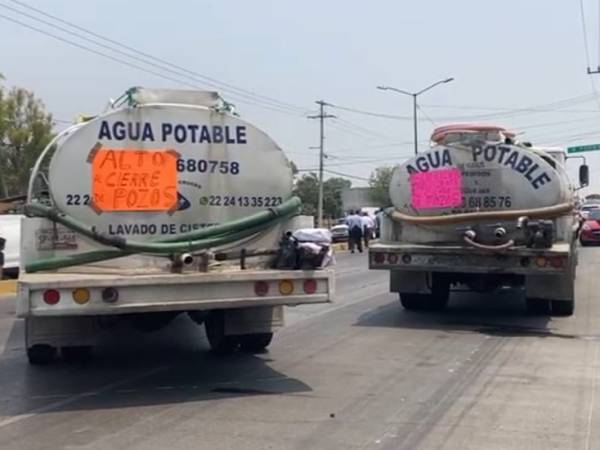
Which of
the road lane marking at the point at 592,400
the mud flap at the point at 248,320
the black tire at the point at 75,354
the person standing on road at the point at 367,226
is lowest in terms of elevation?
the road lane marking at the point at 592,400

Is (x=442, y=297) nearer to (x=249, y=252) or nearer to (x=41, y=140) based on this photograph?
(x=249, y=252)

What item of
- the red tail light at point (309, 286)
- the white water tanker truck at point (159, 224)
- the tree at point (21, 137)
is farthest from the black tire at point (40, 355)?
the tree at point (21, 137)

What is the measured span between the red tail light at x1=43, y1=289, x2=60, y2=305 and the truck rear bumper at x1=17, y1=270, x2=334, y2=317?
2 cm

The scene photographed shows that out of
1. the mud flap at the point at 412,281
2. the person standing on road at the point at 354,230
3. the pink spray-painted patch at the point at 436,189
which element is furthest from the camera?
the person standing on road at the point at 354,230

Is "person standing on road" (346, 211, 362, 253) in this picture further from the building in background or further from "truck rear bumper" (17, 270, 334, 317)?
the building in background

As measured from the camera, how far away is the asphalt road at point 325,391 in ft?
20.3

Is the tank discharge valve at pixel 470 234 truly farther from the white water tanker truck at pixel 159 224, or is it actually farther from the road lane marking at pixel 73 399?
the road lane marking at pixel 73 399

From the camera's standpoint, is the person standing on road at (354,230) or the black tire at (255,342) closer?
the black tire at (255,342)

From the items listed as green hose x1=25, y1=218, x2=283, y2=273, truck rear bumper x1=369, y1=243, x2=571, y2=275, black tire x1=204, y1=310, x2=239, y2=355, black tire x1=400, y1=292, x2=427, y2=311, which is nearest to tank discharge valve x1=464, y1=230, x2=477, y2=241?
truck rear bumper x1=369, y1=243, x2=571, y2=275

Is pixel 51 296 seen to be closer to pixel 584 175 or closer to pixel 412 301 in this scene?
pixel 412 301

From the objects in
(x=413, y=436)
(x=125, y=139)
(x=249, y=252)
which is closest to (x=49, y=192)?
(x=125, y=139)

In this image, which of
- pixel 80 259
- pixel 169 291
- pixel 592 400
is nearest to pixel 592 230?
pixel 592 400

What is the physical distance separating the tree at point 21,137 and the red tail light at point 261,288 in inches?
1686

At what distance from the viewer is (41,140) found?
4912 cm
